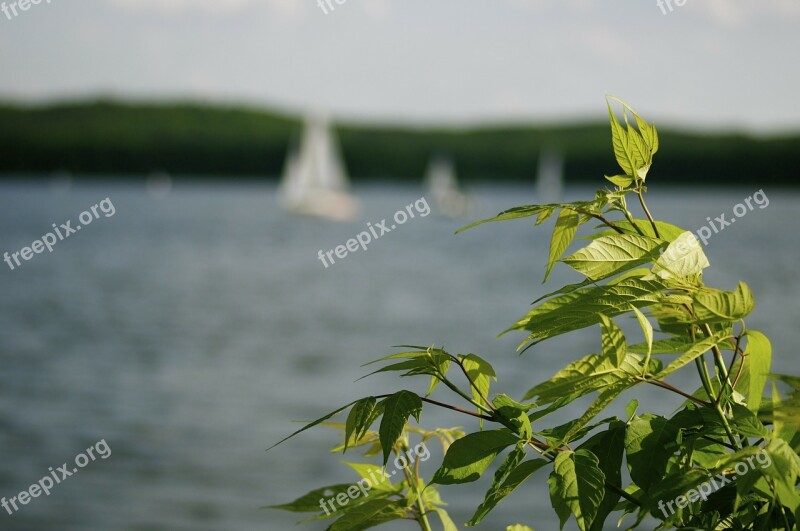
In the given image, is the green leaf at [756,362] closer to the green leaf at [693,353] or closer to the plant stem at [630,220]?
the green leaf at [693,353]

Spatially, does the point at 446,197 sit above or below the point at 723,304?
above

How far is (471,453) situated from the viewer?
43.2 inches

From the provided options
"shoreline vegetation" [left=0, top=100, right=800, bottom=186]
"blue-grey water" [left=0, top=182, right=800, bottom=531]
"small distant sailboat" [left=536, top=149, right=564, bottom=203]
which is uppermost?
"shoreline vegetation" [left=0, top=100, right=800, bottom=186]

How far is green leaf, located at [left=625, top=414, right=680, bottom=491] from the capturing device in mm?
1086

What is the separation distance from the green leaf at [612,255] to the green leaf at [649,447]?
209mm

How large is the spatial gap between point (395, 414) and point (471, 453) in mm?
100

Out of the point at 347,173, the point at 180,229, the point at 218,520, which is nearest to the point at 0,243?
the point at 180,229

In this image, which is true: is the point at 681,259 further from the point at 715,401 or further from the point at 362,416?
the point at 362,416

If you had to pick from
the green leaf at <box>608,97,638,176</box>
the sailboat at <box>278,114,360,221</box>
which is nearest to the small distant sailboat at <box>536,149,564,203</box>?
the sailboat at <box>278,114,360,221</box>

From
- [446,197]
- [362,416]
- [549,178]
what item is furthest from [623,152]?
[549,178]

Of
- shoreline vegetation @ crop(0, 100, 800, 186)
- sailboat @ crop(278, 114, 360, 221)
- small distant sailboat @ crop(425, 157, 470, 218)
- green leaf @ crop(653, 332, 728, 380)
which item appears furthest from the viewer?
shoreline vegetation @ crop(0, 100, 800, 186)

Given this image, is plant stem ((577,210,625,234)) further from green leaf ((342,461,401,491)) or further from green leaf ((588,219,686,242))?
green leaf ((342,461,401,491))

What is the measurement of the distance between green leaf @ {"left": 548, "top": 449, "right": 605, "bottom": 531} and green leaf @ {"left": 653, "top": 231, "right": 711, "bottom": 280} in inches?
8.7

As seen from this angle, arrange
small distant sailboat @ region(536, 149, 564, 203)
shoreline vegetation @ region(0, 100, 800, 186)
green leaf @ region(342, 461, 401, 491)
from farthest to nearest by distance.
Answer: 1. shoreline vegetation @ region(0, 100, 800, 186)
2. small distant sailboat @ region(536, 149, 564, 203)
3. green leaf @ region(342, 461, 401, 491)
